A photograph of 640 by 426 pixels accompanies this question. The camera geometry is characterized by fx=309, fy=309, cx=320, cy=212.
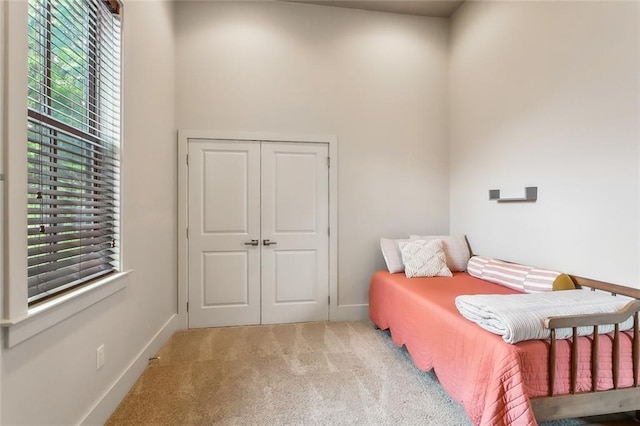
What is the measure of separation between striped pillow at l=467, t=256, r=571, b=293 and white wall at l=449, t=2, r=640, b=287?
0.48 ft

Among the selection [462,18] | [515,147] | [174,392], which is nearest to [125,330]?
[174,392]

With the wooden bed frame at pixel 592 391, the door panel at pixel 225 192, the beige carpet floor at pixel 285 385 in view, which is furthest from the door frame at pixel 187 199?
the wooden bed frame at pixel 592 391

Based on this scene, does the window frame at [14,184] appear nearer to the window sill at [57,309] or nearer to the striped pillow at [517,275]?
the window sill at [57,309]

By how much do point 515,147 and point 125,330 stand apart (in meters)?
3.24

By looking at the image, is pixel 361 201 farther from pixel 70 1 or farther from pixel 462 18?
pixel 70 1

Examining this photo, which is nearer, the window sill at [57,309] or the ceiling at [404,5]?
the window sill at [57,309]

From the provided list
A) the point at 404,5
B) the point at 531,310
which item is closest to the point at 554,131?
the point at 531,310

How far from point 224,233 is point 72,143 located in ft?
5.75

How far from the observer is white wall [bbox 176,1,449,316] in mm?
3145

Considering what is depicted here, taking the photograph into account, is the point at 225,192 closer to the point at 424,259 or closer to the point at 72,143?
the point at 72,143

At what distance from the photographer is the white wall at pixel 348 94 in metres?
3.14

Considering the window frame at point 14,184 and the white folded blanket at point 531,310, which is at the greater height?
the window frame at point 14,184

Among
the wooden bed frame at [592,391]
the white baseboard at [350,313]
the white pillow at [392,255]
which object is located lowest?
the white baseboard at [350,313]

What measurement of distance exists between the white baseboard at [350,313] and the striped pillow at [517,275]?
1.17 meters
